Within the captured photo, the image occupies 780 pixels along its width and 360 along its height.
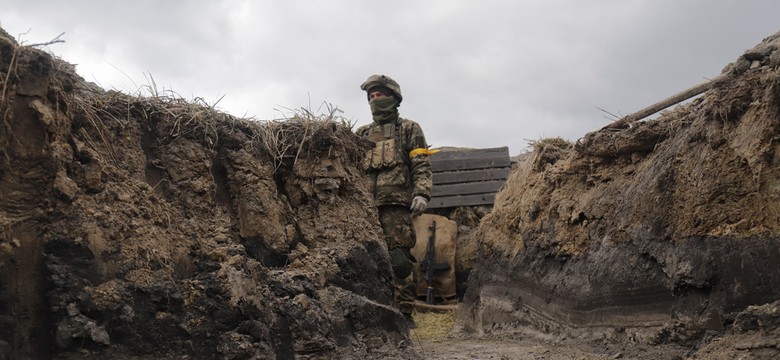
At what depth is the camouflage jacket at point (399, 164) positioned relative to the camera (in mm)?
7410

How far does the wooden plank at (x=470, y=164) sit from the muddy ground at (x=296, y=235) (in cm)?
737

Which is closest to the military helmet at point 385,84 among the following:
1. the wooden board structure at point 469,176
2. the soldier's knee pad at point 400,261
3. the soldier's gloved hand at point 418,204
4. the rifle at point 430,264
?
the soldier's gloved hand at point 418,204

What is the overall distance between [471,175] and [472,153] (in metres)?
0.70

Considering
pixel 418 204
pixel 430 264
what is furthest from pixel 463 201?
pixel 418 204

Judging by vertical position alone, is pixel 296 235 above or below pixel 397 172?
below

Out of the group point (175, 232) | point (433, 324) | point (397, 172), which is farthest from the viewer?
point (433, 324)

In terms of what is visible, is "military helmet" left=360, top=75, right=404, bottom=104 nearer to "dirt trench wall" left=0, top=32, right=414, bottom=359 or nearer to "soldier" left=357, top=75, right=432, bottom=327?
"soldier" left=357, top=75, right=432, bottom=327

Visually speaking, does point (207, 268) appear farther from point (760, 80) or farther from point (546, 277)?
point (546, 277)

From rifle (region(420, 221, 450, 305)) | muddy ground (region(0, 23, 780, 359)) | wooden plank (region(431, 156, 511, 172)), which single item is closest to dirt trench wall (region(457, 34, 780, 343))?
muddy ground (region(0, 23, 780, 359))

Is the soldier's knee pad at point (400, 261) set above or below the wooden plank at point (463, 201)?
below

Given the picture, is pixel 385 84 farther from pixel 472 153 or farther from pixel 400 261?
pixel 472 153

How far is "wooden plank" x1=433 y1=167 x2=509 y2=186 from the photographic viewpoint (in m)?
14.7

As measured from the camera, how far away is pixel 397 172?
296 inches

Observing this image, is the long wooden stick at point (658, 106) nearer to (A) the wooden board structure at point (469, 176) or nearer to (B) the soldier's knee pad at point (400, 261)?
(B) the soldier's knee pad at point (400, 261)
